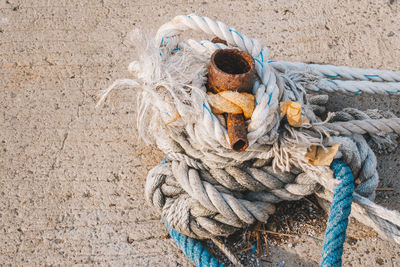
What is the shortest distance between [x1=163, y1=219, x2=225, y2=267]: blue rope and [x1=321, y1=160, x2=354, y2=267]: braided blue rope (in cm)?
36

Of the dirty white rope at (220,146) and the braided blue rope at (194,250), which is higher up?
the dirty white rope at (220,146)

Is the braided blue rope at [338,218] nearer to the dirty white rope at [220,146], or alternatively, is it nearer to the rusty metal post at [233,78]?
Result: the dirty white rope at [220,146]

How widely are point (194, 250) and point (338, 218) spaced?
1.63 ft

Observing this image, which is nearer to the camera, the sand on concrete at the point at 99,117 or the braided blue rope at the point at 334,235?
the braided blue rope at the point at 334,235

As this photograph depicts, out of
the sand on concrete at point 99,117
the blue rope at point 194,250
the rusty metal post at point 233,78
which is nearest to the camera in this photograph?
the rusty metal post at point 233,78

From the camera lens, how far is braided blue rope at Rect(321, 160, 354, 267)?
1.06 m

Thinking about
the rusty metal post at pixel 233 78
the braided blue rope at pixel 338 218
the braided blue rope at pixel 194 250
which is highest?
the rusty metal post at pixel 233 78

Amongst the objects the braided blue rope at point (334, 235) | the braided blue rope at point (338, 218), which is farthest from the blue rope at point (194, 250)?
the braided blue rope at point (338, 218)

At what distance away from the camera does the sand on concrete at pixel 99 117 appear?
1344mm

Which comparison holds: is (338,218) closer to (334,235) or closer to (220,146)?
(334,235)

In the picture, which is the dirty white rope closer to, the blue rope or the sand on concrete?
the blue rope

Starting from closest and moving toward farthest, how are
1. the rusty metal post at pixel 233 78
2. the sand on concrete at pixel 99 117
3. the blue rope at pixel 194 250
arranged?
the rusty metal post at pixel 233 78 < the blue rope at pixel 194 250 < the sand on concrete at pixel 99 117

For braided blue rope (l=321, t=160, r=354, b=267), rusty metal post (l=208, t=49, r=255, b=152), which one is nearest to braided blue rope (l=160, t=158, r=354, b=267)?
braided blue rope (l=321, t=160, r=354, b=267)

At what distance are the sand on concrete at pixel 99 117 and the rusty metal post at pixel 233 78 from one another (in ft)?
1.23
